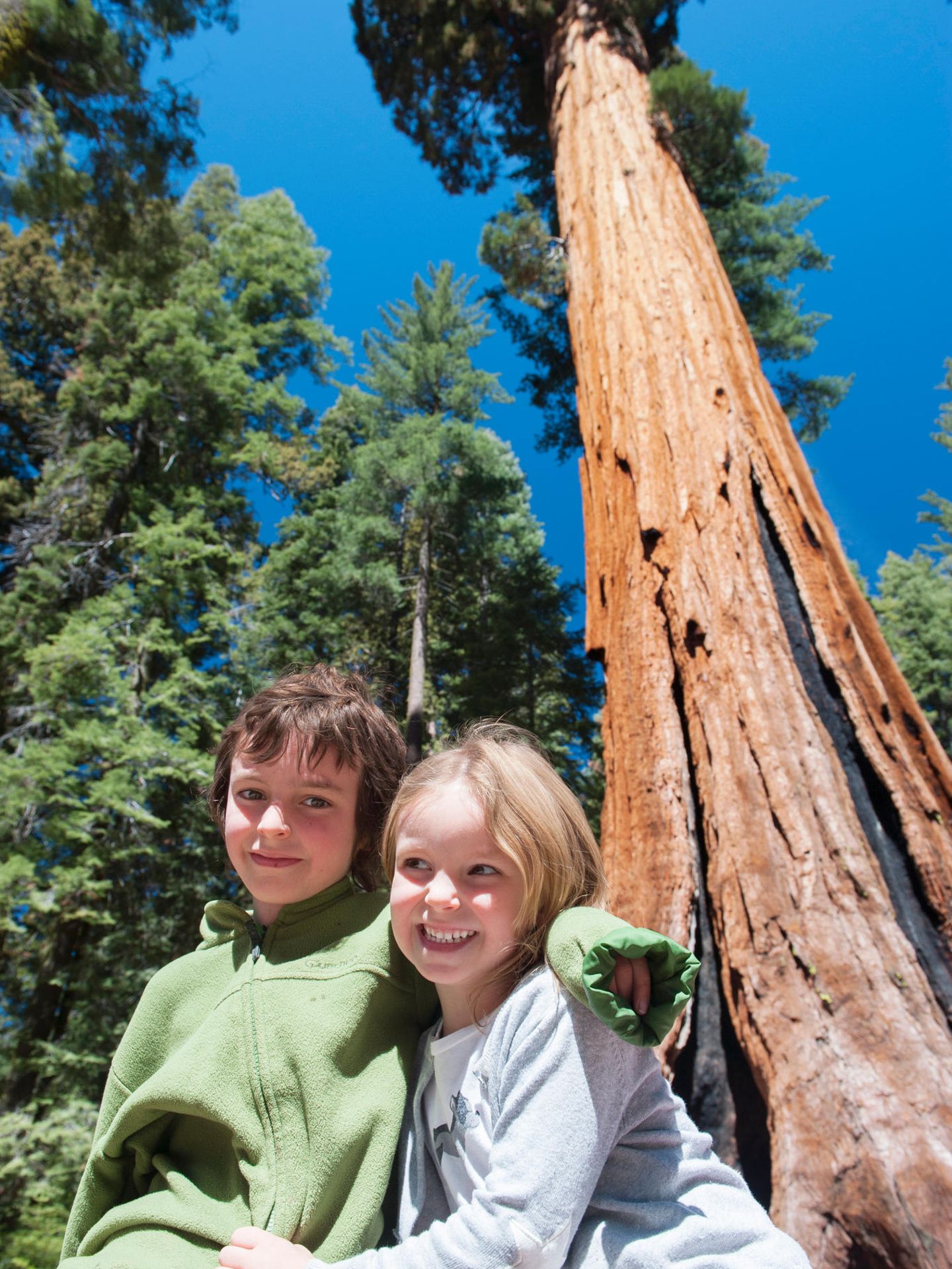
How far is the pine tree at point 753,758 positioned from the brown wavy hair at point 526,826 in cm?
98

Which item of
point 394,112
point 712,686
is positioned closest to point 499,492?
point 394,112

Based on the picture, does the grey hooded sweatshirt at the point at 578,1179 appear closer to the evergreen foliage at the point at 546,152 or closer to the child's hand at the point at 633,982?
the child's hand at the point at 633,982

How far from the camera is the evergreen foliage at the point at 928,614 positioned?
15.8 meters

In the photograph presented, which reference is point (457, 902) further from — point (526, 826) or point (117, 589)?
point (117, 589)

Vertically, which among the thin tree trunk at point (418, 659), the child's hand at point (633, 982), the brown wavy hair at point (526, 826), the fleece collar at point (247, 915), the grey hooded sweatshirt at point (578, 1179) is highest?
the thin tree trunk at point (418, 659)

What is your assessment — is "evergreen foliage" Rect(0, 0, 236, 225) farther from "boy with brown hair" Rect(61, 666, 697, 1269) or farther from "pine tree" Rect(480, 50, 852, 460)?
"boy with brown hair" Rect(61, 666, 697, 1269)

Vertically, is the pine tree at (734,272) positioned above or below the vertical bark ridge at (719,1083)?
above

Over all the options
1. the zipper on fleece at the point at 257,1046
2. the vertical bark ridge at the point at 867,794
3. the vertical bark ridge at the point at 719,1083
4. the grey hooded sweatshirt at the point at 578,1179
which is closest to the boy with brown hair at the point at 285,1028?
the zipper on fleece at the point at 257,1046

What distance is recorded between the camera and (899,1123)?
5.54ft

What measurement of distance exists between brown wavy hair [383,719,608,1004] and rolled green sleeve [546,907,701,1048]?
0.73 feet

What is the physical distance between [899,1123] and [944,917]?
71cm

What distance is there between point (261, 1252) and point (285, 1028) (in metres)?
0.32

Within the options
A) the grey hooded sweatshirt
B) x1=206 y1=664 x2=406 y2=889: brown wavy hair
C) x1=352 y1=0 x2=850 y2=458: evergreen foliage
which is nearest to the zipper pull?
x1=206 y1=664 x2=406 y2=889: brown wavy hair

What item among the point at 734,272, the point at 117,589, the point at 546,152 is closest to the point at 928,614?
the point at 734,272
